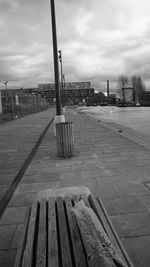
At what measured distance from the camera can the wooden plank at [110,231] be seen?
1.77 metres

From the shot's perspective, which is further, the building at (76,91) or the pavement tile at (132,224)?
the building at (76,91)

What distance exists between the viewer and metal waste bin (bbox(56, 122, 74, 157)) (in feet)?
21.5

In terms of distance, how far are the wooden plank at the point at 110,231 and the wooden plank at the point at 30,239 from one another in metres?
0.56

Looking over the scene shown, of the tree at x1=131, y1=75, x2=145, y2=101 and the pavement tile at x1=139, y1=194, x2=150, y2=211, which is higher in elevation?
the tree at x1=131, y1=75, x2=145, y2=101

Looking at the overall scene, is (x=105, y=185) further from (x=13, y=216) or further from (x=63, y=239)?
(x=63, y=239)

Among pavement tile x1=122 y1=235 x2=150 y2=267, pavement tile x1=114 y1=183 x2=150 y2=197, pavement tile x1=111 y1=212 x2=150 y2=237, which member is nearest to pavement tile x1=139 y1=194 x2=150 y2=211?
pavement tile x1=114 y1=183 x2=150 y2=197

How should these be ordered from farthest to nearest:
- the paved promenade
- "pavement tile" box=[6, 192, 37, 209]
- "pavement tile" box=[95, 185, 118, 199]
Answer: "pavement tile" box=[95, 185, 118, 199], "pavement tile" box=[6, 192, 37, 209], the paved promenade

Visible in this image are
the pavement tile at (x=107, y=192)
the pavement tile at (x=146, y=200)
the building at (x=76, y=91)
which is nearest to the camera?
the pavement tile at (x=146, y=200)

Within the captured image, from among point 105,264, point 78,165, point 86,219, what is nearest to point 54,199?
point 86,219

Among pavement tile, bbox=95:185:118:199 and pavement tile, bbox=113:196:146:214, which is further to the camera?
pavement tile, bbox=95:185:118:199

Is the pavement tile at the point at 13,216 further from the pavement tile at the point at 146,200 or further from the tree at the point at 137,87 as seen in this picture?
the tree at the point at 137,87

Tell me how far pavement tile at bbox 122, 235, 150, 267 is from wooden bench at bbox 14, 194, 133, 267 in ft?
1.85

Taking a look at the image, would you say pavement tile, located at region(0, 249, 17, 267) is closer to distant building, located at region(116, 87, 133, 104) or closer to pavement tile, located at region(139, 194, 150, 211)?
pavement tile, located at region(139, 194, 150, 211)

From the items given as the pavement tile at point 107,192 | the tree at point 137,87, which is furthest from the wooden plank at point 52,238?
the tree at point 137,87
